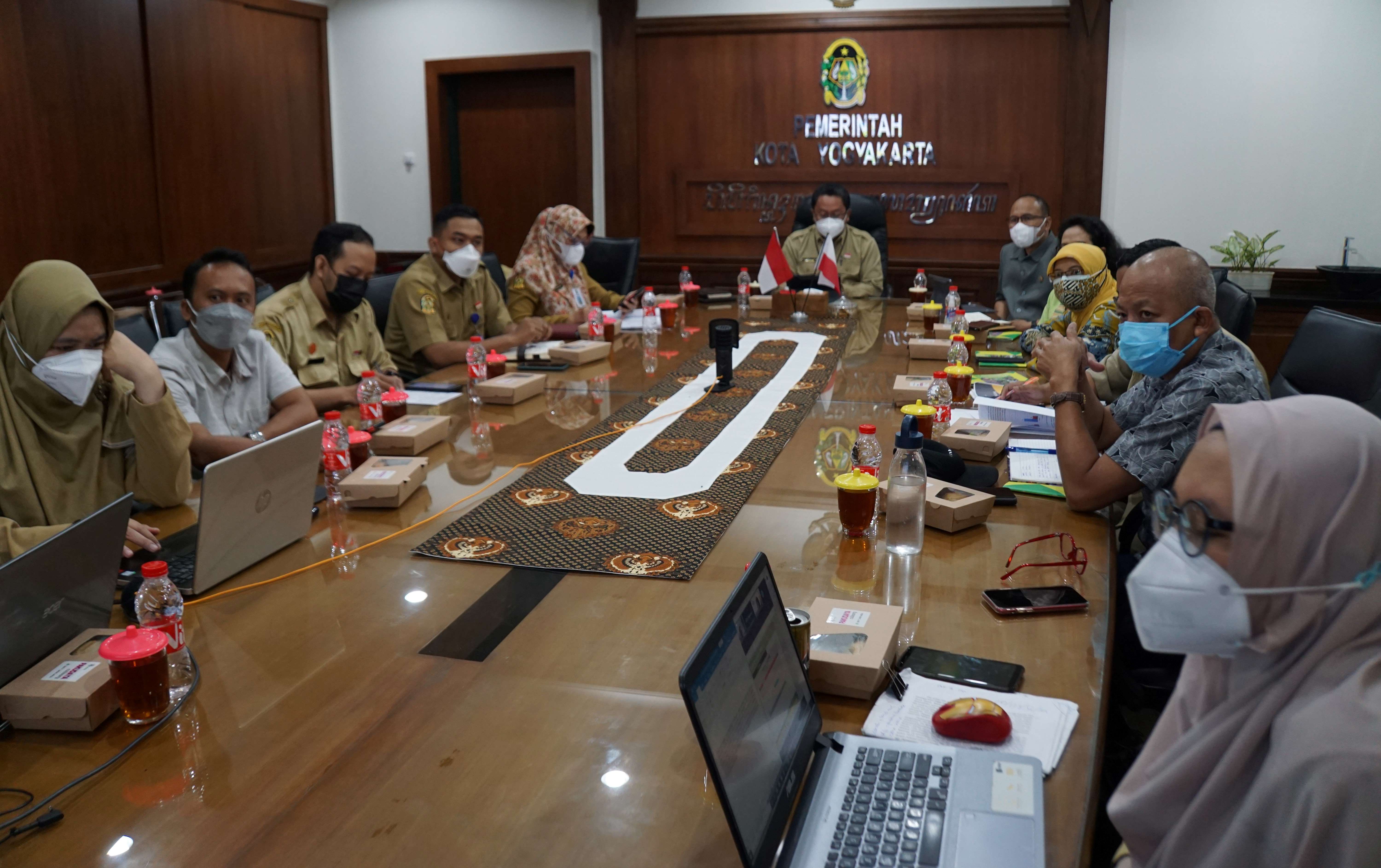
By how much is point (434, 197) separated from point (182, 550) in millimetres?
5455

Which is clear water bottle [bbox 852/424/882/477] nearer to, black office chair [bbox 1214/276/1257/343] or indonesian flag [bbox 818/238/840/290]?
black office chair [bbox 1214/276/1257/343]

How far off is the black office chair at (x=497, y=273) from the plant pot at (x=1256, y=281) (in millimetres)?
3951

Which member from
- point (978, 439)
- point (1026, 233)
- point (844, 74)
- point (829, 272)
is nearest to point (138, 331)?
point (978, 439)

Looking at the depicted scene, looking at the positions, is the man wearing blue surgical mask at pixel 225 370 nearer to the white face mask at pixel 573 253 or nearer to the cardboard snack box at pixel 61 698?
the cardboard snack box at pixel 61 698

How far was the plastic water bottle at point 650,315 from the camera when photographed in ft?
13.2

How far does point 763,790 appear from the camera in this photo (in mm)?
1044

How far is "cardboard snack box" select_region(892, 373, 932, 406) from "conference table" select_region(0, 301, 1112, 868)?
0.80m

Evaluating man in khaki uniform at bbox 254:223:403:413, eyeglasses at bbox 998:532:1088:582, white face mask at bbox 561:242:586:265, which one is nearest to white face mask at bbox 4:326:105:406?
man in khaki uniform at bbox 254:223:403:413

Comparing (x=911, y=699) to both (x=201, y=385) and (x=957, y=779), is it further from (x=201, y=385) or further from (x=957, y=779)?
(x=201, y=385)

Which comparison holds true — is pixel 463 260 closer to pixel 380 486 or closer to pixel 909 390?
pixel 909 390

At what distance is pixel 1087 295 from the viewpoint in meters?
3.48

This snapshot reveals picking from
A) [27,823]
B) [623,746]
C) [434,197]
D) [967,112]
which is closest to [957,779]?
[623,746]

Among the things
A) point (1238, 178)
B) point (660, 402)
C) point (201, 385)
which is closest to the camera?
point (201, 385)

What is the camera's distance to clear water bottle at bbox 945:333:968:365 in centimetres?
322
